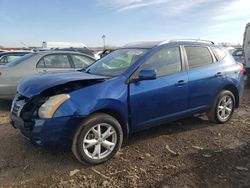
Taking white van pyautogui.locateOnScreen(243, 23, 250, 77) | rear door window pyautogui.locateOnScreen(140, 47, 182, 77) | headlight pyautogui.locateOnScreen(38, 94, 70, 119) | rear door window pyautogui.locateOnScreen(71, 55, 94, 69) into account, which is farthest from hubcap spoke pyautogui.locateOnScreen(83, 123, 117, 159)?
white van pyautogui.locateOnScreen(243, 23, 250, 77)

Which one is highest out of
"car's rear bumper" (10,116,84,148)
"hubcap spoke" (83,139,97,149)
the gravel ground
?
"car's rear bumper" (10,116,84,148)

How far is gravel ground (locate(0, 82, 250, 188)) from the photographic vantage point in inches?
148

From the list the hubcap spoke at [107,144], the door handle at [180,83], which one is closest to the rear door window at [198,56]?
the door handle at [180,83]

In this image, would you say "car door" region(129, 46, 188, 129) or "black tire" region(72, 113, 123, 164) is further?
"car door" region(129, 46, 188, 129)

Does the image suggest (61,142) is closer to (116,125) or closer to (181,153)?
(116,125)

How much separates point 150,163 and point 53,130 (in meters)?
1.44

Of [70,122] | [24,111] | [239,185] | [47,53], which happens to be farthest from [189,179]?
[47,53]

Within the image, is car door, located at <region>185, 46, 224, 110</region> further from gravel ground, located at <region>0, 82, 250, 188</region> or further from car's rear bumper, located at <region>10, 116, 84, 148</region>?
car's rear bumper, located at <region>10, 116, 84, 148</region>

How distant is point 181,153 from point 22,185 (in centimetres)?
235

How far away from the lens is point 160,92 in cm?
478

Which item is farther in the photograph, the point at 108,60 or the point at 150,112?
the point at 108,60

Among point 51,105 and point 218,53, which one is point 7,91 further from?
point 218,53

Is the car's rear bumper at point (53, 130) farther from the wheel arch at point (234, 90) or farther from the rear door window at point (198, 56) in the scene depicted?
the wheel arch at point (234, 90)

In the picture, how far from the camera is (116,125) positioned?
431cm
